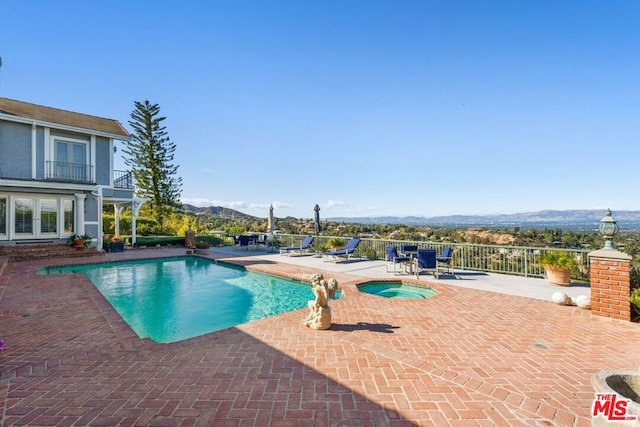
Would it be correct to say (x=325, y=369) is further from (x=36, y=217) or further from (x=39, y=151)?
(x=39, y=151)

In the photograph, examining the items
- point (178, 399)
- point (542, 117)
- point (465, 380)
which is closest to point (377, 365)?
point (465, 380)

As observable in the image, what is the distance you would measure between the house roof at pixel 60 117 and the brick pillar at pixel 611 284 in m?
18.5

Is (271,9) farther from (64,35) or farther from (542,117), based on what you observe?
(542,117)

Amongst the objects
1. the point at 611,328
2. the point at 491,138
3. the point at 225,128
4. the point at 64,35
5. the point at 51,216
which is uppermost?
the point at 64,35

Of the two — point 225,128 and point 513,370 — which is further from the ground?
point 225,128

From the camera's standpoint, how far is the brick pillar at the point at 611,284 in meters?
4.66

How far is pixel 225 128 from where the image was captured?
51.4ft

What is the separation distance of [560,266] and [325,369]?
701 cm

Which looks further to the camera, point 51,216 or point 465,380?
point 51,216

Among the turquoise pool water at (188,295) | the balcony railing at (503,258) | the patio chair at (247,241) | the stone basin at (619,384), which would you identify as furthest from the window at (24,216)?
the stone basin at (619,384)

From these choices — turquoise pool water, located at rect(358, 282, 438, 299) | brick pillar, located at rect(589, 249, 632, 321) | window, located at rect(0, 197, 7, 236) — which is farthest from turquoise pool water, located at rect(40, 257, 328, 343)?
brick pillar, located at rect(589, 249, 632, 321)

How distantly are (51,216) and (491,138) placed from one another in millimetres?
21149

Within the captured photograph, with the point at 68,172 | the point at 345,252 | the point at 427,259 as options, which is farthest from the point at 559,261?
the point at 68,172

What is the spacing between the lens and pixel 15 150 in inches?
493
